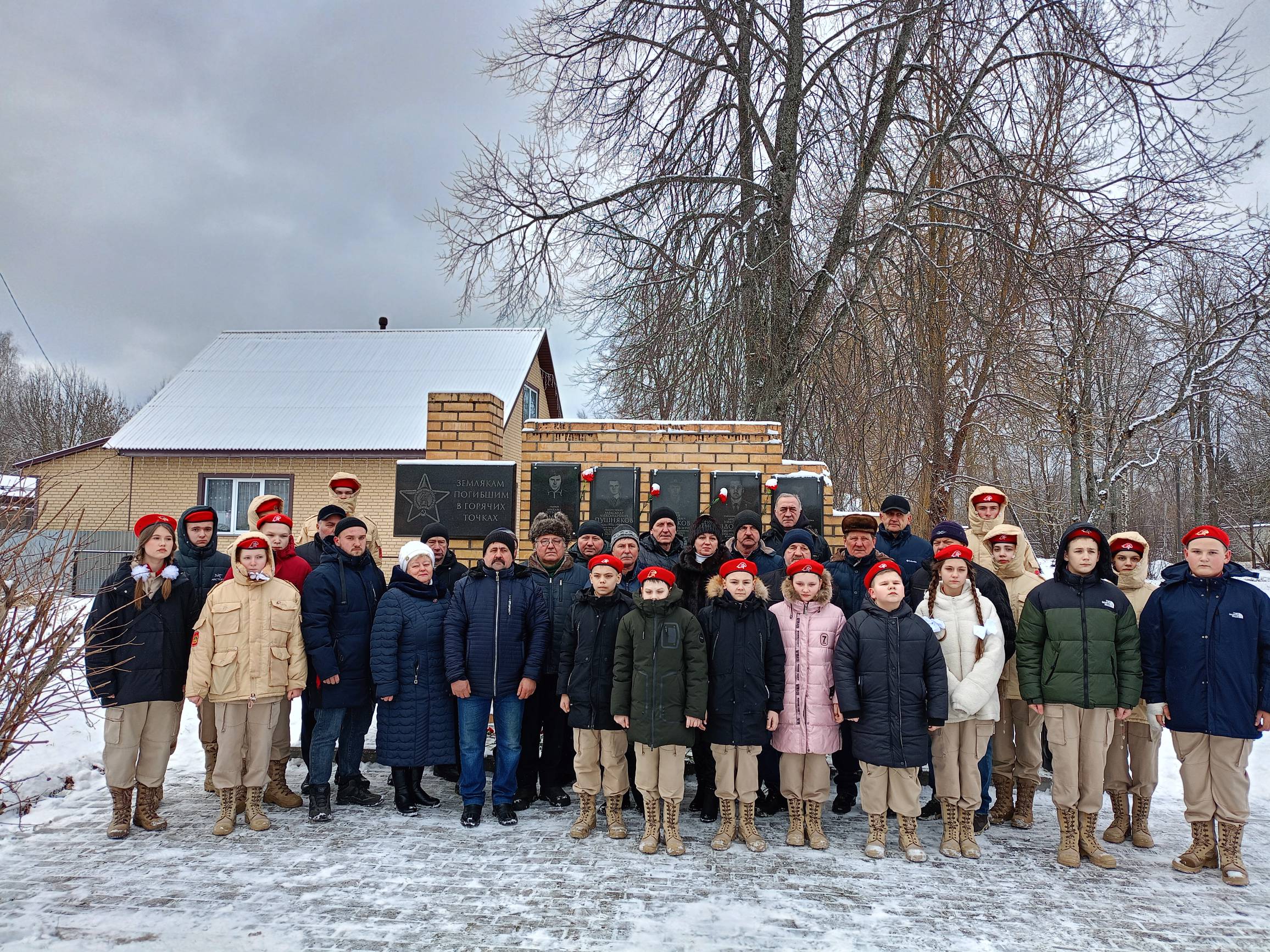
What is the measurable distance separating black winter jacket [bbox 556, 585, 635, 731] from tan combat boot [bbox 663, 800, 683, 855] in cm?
52

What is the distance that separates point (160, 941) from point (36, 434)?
34951mm

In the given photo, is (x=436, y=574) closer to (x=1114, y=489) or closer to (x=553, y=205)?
(x=553, y=205)

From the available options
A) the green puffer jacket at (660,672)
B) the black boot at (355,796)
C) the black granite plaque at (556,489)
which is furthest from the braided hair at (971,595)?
the black boot at (355,796)

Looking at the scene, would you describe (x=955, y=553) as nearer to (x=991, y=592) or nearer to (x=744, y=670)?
(x=991, y=592)

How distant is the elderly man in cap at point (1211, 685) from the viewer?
4059 mm

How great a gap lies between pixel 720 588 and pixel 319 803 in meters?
2.68

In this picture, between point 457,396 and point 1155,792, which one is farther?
point 457,396

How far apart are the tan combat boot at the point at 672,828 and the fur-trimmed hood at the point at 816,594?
1.29 metres

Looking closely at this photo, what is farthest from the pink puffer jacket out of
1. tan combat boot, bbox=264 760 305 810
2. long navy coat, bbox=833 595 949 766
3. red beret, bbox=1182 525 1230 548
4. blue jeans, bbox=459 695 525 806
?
tan combat boot, bbox=264 760 305 810

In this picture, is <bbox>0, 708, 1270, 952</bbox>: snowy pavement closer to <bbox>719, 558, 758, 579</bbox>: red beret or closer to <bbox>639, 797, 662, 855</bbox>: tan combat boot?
<bbox>639, 797, 662, 855</bbox>: tan combat boot

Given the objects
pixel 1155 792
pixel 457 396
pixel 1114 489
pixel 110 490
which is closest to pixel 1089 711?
pixel 1155 792

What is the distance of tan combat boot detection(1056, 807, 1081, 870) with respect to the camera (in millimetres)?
4137

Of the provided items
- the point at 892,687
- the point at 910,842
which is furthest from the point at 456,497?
the point at 910,842

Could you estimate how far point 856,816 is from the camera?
4.89m
